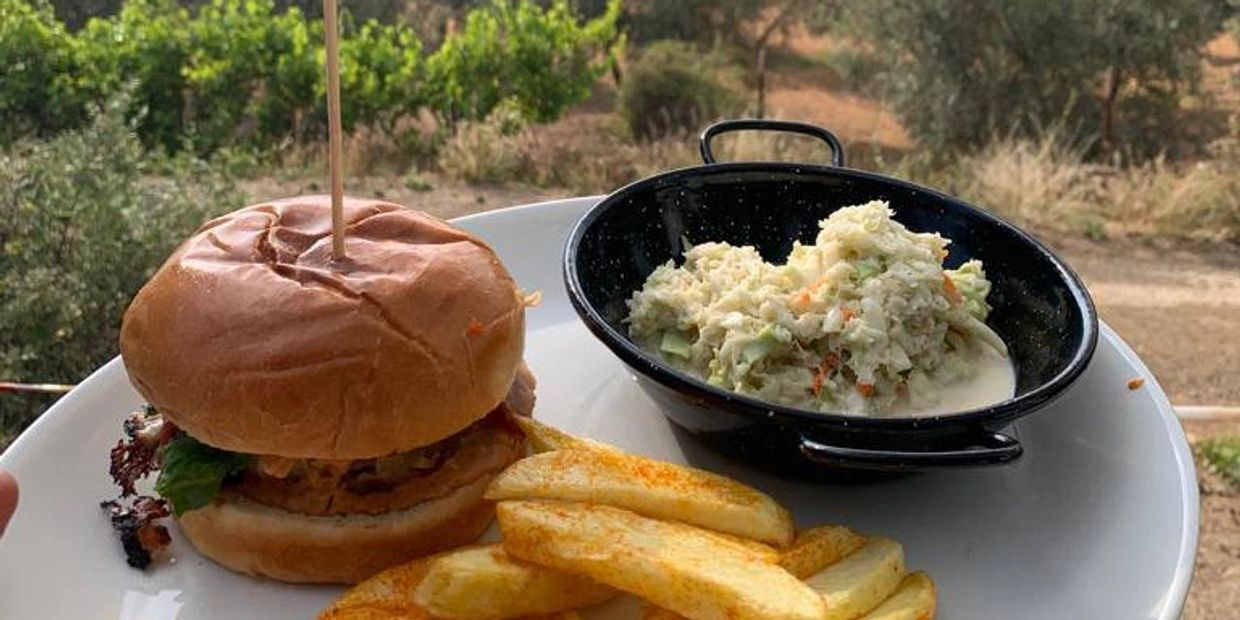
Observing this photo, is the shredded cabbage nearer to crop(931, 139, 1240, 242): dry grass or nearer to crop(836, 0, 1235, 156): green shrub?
crop(931, 139, 1240, 242): dry grass

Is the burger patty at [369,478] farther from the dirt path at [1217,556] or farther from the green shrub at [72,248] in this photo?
the green shrub at [72,248]

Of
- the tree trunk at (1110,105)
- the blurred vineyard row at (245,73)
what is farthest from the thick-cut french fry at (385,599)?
the tree trunk at (1110,105)

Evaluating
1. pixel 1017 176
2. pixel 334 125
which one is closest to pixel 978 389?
pixel 334 125

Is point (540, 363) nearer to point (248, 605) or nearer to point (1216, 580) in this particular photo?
point (248, 605)

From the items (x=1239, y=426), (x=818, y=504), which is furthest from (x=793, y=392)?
(x=1239, y=426)

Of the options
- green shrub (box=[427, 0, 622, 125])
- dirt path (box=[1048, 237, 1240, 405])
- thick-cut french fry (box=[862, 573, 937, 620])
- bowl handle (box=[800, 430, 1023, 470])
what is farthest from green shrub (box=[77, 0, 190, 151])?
thick-cut french fry (box=[862, 573, 937, 620])

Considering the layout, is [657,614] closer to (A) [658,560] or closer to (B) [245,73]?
(A) [658,560]
